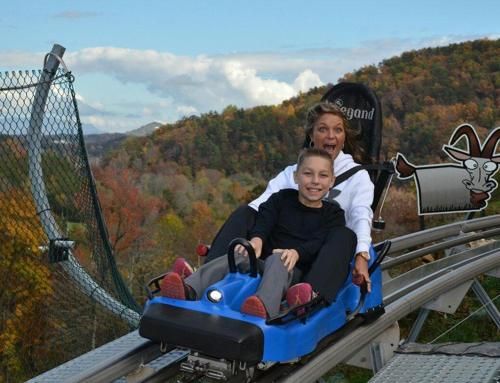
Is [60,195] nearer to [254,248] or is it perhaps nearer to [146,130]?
[254,248]

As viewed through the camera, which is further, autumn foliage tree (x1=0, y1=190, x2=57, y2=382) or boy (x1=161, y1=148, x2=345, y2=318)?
autumn foliage tree (x1=0, y1=190, x2=57, y2=382)

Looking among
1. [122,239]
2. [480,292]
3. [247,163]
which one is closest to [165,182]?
[247,163]

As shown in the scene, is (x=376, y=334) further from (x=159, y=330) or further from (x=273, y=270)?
(x=159, y=330)

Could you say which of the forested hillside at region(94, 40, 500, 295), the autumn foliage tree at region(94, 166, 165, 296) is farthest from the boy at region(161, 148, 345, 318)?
the autumn foliage tree at region(94, 166, 165, 296)

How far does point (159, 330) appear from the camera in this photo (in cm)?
279

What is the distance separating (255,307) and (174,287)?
1.14 feet

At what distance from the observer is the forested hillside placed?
39656mm

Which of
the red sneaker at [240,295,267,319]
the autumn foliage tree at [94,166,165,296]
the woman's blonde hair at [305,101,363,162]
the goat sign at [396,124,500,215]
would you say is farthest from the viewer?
the autumn foliage tree at [94,166,165,296]

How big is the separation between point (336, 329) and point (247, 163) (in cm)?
4835

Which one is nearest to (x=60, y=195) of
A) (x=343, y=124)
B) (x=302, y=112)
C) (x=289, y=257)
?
(x=343, y=124)

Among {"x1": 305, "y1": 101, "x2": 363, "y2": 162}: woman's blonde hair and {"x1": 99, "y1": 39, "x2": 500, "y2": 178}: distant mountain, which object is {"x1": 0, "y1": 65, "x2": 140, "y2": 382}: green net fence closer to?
{"x1": 305, "y1": 101, "x2": 363, "y2": 162}: woman's blonde hair

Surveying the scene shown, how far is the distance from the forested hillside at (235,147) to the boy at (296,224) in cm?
3167

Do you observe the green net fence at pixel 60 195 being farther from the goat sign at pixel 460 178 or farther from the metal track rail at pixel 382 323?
the goat sign at pixel 460 178

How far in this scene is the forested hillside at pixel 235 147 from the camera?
1561 inches
